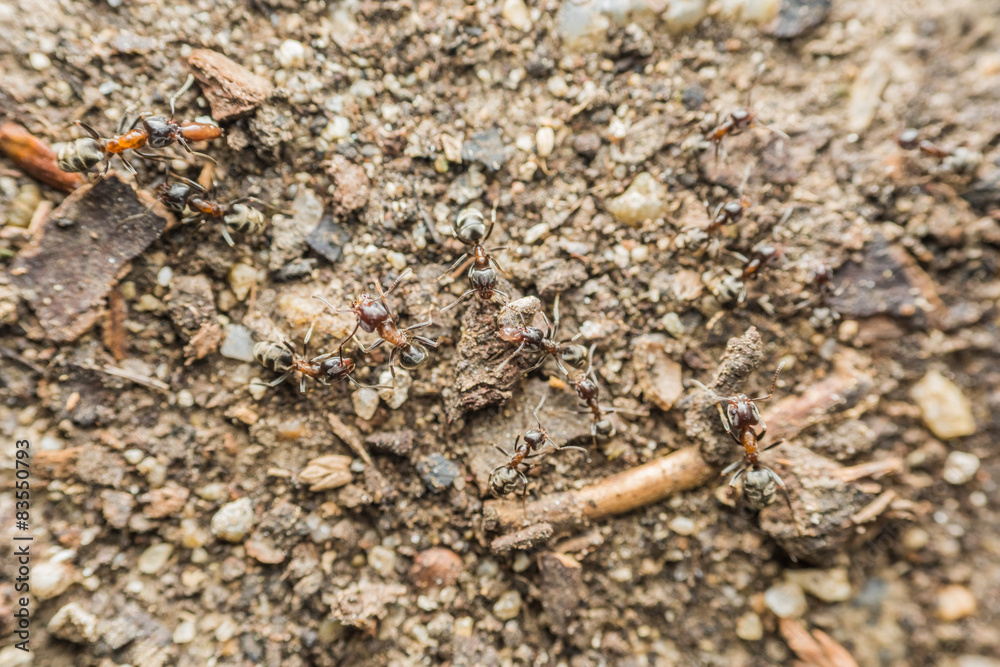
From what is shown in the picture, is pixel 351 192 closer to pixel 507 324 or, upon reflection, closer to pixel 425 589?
pixel 507 324

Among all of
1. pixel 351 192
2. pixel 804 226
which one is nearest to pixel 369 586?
pixel 351 192

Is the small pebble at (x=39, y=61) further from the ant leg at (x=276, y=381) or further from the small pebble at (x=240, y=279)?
the ant leg at (x=276, y=381)

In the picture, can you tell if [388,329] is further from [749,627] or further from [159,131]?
[749,627]

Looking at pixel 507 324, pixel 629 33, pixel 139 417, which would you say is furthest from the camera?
pixel 629 33

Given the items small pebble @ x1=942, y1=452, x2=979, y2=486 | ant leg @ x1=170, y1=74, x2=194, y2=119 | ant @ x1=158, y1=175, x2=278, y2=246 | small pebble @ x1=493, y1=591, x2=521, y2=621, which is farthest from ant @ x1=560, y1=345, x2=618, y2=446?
ant leg @ x1=170, y1=74, x2=194, y2=119

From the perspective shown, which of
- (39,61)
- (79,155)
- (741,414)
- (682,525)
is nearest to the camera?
(79,155)

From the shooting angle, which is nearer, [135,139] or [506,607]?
[135,139]

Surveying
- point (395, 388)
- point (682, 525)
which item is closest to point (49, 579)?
point (395, 388)
